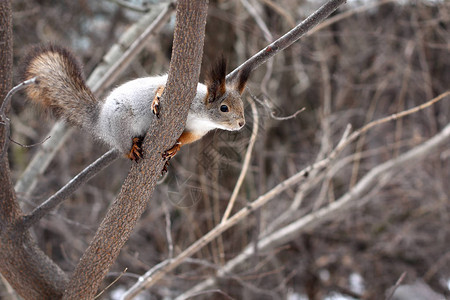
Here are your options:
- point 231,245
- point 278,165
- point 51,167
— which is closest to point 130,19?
point 51,167

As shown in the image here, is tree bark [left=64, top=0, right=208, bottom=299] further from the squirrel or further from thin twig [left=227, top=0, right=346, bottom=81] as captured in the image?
thin twig [left=227, top=0, right=346, bottom=81]

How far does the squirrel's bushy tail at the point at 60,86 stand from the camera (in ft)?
6.89

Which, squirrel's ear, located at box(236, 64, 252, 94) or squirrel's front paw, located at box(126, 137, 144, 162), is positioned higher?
squirrel's ear, located at box(236, 64, 252, 94)

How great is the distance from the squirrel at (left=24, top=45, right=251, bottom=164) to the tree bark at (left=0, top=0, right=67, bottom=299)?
13 cm

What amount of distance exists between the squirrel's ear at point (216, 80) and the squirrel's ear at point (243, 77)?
0.33ft

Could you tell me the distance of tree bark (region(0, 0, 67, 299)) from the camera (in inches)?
76.4

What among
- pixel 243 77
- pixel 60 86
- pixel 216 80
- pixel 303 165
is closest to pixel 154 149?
pixel 216 80

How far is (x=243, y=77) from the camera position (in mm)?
2033

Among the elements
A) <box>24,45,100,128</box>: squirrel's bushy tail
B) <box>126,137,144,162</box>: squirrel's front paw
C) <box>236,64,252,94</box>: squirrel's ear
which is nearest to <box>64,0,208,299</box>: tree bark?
<box>126,137,144,162</box>: squirrel's front paw

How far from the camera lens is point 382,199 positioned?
5305 mm

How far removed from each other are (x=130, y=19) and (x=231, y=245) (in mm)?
2966

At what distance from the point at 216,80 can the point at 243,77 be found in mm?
160

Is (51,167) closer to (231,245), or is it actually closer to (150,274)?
(231,245)

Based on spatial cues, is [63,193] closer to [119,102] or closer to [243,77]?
[119,102]
